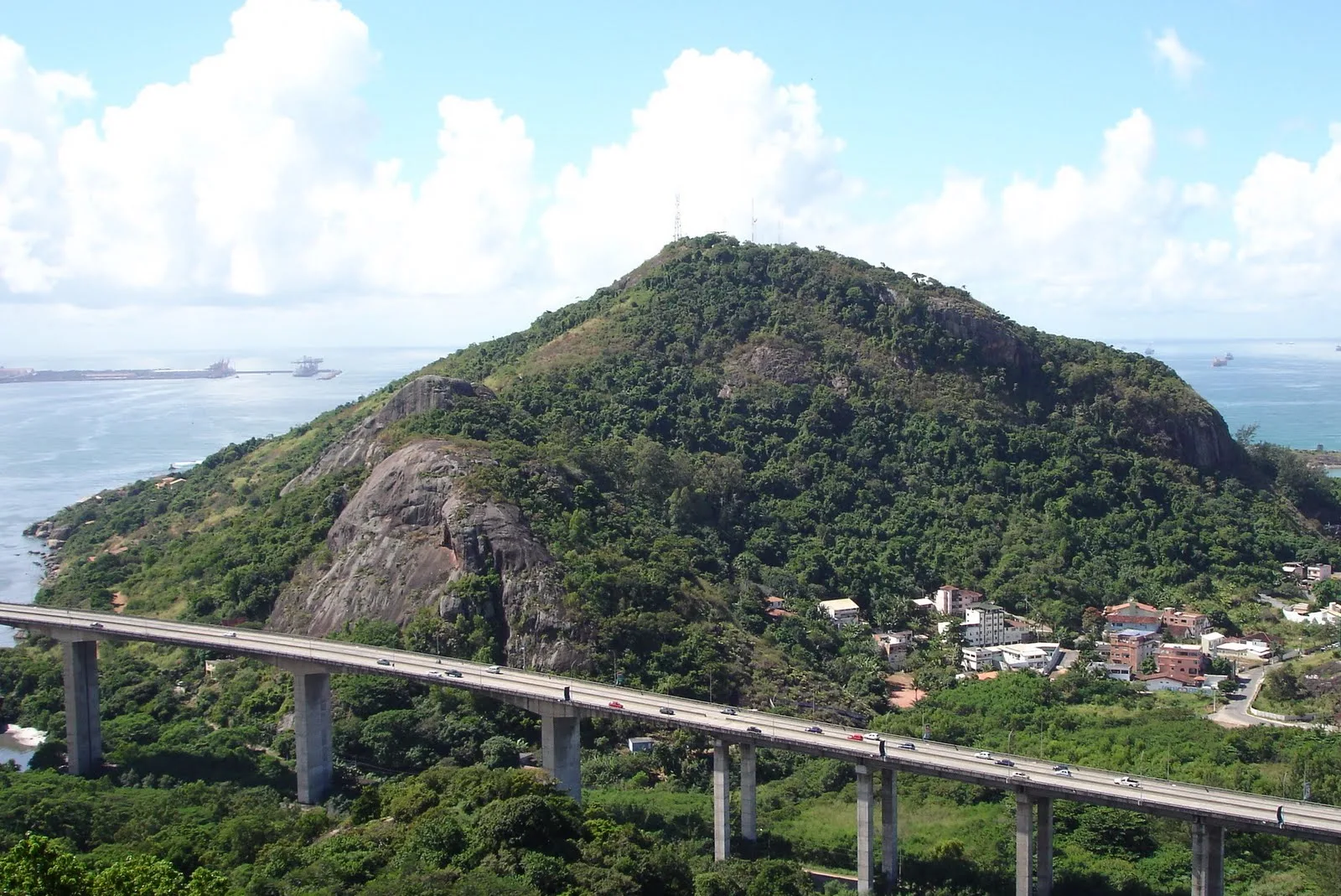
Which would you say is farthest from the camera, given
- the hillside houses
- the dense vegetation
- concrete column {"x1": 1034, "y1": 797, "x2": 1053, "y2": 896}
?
the hillside houses

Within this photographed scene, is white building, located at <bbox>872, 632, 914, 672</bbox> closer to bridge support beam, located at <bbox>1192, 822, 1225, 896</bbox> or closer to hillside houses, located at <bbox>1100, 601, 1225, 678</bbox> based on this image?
hillside houses, located at <bbox>1100, 601, 1225, 678</bbox>

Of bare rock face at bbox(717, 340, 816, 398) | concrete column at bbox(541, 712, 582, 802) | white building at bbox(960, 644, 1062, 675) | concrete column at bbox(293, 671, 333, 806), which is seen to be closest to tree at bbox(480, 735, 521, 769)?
concrete column at bbox(541, 712, 582, 802)

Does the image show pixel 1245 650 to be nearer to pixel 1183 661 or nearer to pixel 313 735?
pixel 1183 661

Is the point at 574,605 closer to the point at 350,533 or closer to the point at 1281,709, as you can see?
the point at 350,533

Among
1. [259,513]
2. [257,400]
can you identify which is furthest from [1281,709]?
[257,400]

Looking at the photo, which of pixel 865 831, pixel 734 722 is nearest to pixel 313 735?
pixel 734 722
